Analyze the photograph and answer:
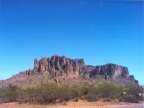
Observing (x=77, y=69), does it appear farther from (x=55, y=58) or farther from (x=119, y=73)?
(x=119, y=73)

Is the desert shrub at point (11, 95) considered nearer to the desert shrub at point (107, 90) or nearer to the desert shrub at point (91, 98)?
the desert shrub at point (91, 98)

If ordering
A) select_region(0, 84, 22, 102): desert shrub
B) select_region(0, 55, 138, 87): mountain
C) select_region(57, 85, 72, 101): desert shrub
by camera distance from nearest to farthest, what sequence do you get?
select_region(57, 85, 72, 101): desert shrub
select_region(0, 84, 22, 102): desert shrub
select_region(0, 55, 138, 87): mountain

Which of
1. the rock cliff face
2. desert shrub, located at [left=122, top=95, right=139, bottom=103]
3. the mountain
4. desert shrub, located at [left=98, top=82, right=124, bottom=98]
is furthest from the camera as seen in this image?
the rock cliff face

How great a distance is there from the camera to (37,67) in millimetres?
122375

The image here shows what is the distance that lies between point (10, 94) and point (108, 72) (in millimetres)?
93494

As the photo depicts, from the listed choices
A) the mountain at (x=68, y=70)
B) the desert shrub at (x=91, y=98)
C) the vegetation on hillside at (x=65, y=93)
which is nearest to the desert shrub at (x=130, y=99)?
the vegetation on hillside at (x=65, y=93)

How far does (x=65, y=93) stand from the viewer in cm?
3141

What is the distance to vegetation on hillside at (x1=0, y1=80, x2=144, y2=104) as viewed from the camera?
30.8 metres

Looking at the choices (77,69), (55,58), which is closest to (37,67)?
(55,58)

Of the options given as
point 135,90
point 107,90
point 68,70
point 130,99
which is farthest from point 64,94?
point 68,70

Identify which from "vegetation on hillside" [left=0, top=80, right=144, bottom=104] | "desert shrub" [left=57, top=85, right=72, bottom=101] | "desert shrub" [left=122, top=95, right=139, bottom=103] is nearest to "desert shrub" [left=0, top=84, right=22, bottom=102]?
"vegetation on hillside" [left=0, top=80, right=144, bottom=104]

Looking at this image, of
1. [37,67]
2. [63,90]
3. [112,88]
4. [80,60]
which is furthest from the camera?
[80,60]

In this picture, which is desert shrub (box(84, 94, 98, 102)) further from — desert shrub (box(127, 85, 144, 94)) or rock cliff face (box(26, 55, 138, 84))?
rock cliff face (box(26, 55, 138, 84))

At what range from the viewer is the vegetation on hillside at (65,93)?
30.8m
